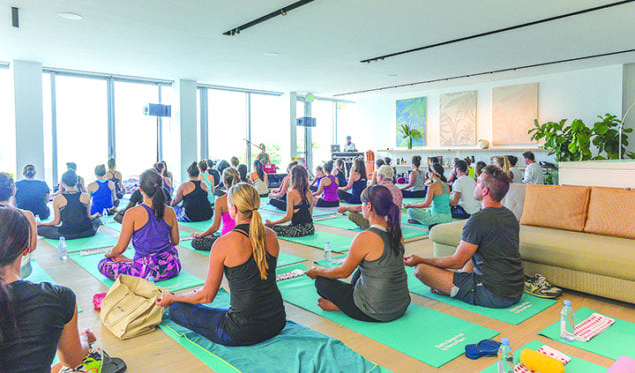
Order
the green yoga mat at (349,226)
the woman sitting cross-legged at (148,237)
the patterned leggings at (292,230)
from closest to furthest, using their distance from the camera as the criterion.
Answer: the woman sitting cross-legged at (148,237), the patterned leggings at (292,230), the green yoga mat at (349,226)

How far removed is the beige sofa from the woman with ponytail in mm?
2313

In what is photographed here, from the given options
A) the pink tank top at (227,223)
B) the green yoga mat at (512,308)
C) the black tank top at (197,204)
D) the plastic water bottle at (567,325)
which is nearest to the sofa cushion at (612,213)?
the green yoga mat at (512,308)

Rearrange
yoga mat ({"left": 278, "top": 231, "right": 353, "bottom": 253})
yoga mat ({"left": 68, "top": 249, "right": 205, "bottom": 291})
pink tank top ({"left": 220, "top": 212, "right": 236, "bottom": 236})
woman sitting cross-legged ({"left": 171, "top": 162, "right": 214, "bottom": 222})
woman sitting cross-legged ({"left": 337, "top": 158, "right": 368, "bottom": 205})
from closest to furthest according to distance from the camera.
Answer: yoga mat ({"left": 68, "top": 249, "right": 205, "bottom": 291}) → pink tank top ({"left": 220, "top": 212, "right": 236, "bottom": 236}) → yoga mat ({"left": 278, "top": 231, "right": 353, "bottom": 253}) → woman sitting cross-legged ({"left": 171, "top": 162, "right": 214, "bottom": 222}) → woman sitting cross-legged ({"left": 337, "top": 158, "right": 368, "bottom": 205})

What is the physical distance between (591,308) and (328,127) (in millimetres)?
13388

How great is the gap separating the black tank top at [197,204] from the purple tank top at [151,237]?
322 cm

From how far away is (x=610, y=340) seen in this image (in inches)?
107

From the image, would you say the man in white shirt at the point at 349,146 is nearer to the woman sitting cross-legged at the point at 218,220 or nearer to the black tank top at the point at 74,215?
the woman sitting cross-legged at the point at 218,220

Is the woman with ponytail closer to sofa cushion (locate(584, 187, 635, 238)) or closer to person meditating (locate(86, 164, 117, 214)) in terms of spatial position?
sofa cushion (locate(584, 187, 635, 238))

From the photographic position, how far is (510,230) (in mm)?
3170

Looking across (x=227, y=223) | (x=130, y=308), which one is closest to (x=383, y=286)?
(x=130, y=308)

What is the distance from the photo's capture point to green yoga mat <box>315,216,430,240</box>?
6113 millimetres

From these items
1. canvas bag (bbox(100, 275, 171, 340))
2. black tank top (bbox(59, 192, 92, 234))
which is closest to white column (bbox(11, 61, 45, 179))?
black tank top (bbox(59, 192, 92, 234))

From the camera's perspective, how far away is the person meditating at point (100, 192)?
7.05 metres

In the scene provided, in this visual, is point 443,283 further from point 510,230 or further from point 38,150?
point 38,150
